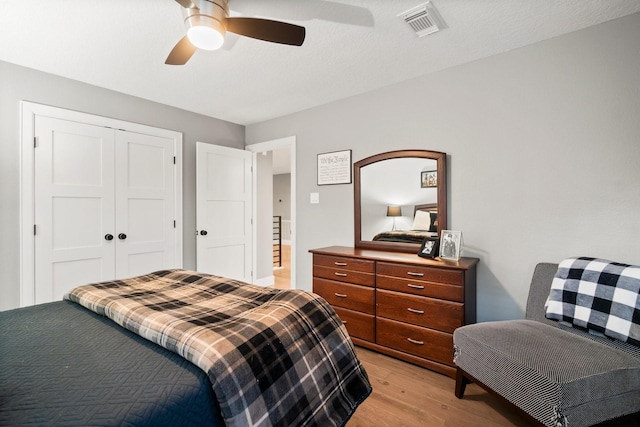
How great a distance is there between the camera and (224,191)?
13.1 ft

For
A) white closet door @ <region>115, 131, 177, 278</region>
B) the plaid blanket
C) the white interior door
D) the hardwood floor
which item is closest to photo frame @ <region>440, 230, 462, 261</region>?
the hardwood floor

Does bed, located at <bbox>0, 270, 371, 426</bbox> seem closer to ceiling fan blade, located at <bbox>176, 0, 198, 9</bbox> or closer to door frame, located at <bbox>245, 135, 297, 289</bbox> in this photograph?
ceiling fan blade, located at <bbox>176, 0, 198, 9</bbox>

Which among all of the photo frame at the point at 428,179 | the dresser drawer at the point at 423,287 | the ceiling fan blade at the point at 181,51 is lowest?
the dresser drawer at the point at 423,287

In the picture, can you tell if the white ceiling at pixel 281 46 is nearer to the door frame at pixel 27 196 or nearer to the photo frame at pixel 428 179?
the door frame at pixel 27 196

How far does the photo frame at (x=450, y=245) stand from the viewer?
239cm

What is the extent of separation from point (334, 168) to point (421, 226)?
1.16 m

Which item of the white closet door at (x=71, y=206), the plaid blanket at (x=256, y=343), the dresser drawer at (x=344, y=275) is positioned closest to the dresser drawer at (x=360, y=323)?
the dresser drawer at (x=344, y=275)

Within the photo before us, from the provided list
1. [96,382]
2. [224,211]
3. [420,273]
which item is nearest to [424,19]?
[420,273]

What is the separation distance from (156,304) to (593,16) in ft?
10.1

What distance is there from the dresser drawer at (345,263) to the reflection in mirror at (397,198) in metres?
0.48

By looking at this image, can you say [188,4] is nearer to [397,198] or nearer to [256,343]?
[256,343]

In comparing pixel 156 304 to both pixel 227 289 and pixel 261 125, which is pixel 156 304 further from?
pixel 261 125

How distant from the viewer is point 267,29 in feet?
5.43

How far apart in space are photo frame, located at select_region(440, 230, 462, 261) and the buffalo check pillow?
2.07ft
